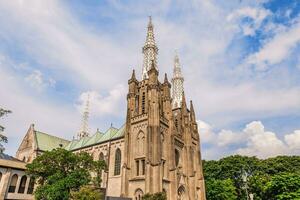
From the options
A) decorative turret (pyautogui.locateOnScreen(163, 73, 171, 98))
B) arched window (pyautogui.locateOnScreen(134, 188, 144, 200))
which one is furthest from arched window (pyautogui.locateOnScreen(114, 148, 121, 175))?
decorative turret (pyautogui.locateOnScreen(163, 73, 171, 98))

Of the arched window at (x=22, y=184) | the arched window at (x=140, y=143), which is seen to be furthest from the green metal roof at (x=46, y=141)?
the arched window at (x=140, y=143)

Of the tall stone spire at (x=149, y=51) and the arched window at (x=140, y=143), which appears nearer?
the arched window at (x=140, y=143)

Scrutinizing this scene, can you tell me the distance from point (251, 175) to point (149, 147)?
3244 centimetres

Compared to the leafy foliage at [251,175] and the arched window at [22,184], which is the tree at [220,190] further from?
the arched window at [22,184]

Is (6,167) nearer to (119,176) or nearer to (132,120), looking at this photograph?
(119,176)

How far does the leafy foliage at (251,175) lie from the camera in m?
43.4

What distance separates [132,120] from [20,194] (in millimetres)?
20506

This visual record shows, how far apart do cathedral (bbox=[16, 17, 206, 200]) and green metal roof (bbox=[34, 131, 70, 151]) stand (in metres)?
0.27

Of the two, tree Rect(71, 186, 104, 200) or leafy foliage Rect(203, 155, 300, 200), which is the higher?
leafy foliage Rect(203, 155, 300, 200)

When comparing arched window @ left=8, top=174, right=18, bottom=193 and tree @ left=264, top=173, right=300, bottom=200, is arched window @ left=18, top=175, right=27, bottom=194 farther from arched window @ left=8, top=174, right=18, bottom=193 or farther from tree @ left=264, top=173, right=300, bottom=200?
tree @ left=264, top=173, right=300, bottom=200

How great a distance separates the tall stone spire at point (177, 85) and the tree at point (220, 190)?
2078 cm

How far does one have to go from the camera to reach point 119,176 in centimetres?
3916

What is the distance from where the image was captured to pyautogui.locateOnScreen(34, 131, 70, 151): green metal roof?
5322cm

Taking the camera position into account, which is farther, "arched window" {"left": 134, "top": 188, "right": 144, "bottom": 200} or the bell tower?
the bell tower
